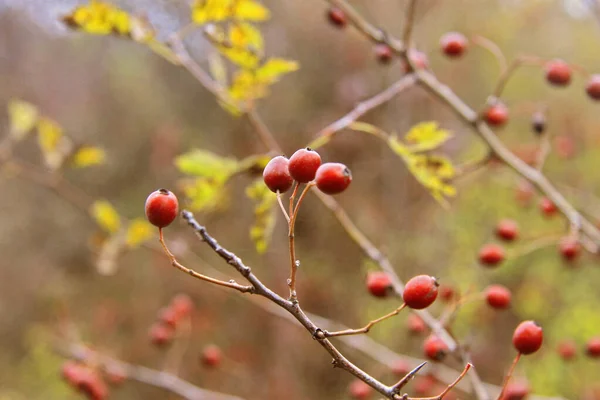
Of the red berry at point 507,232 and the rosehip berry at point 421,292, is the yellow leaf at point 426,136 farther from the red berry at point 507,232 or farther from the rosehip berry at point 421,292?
the red berry at point 507,232

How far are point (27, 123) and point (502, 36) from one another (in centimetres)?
602

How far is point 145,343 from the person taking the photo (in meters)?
6.62

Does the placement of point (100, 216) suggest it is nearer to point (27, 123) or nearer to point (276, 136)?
point (27, 123)

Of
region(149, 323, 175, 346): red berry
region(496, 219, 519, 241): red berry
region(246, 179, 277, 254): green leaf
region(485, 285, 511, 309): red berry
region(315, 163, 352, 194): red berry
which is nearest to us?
region(315, 163, 352, 194): red berry

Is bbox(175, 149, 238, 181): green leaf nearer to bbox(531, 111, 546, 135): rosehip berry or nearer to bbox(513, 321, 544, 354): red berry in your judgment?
bbox(513, 321, 544, 354): red berry

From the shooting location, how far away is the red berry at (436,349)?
4.06 feet

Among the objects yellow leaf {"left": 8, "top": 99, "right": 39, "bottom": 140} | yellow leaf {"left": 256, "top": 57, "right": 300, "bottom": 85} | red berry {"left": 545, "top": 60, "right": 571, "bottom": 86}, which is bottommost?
yellow leaf {"left": 256, "top": 57, "right": 300, "bottom": 85}

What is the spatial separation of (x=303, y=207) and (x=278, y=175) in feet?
18.8

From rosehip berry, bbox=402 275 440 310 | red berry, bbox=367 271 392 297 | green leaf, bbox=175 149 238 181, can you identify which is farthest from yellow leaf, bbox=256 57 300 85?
rosehip berry, bbox=402 275 440 310

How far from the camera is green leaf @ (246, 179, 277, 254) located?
1.23m

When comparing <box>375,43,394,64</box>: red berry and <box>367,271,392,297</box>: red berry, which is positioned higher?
<box>375,43,394,64</box>: red berry

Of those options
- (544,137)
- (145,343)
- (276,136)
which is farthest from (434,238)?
(544,137)

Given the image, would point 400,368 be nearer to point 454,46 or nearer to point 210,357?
point 210,357

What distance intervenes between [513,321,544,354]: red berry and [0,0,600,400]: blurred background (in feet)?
11.7
